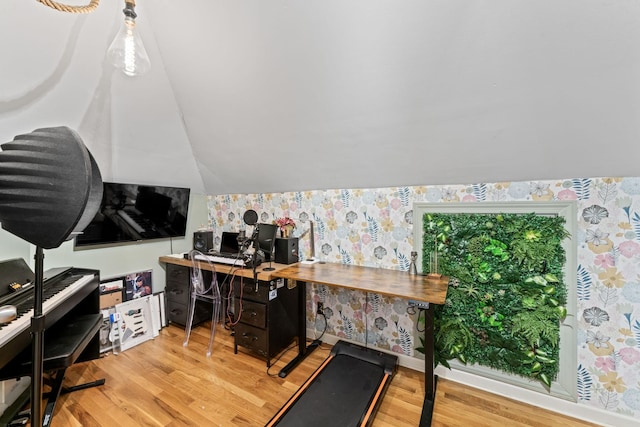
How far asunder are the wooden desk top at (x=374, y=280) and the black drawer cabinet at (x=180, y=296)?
1.29 metres

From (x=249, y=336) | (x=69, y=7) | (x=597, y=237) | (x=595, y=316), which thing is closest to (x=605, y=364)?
(x=595, y=316)

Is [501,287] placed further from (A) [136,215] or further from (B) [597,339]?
(A) [136,215]

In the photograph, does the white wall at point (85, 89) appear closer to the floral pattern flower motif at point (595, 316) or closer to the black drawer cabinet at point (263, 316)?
the black drawer cabinet at point (263, 316)

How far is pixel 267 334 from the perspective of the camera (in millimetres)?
2238

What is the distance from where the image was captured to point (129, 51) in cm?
143

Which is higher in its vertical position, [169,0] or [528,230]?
[169,0]

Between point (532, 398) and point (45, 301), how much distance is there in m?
3.30

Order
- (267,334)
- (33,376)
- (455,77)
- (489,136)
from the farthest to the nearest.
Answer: (267,334)
(489,136)
(455,77)
(33,376)

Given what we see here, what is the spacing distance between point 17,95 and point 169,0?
1183 mm

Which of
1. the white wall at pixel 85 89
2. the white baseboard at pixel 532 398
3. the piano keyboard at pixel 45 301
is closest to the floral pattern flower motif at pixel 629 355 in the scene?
the white baseboard at pixel 532 398

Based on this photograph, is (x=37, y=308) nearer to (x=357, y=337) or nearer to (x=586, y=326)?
(x=357, y=337)

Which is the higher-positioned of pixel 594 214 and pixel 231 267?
pixel 594 214

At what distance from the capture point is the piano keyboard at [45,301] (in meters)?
1.20

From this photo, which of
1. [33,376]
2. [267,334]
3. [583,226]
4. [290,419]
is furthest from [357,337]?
[33,376]
